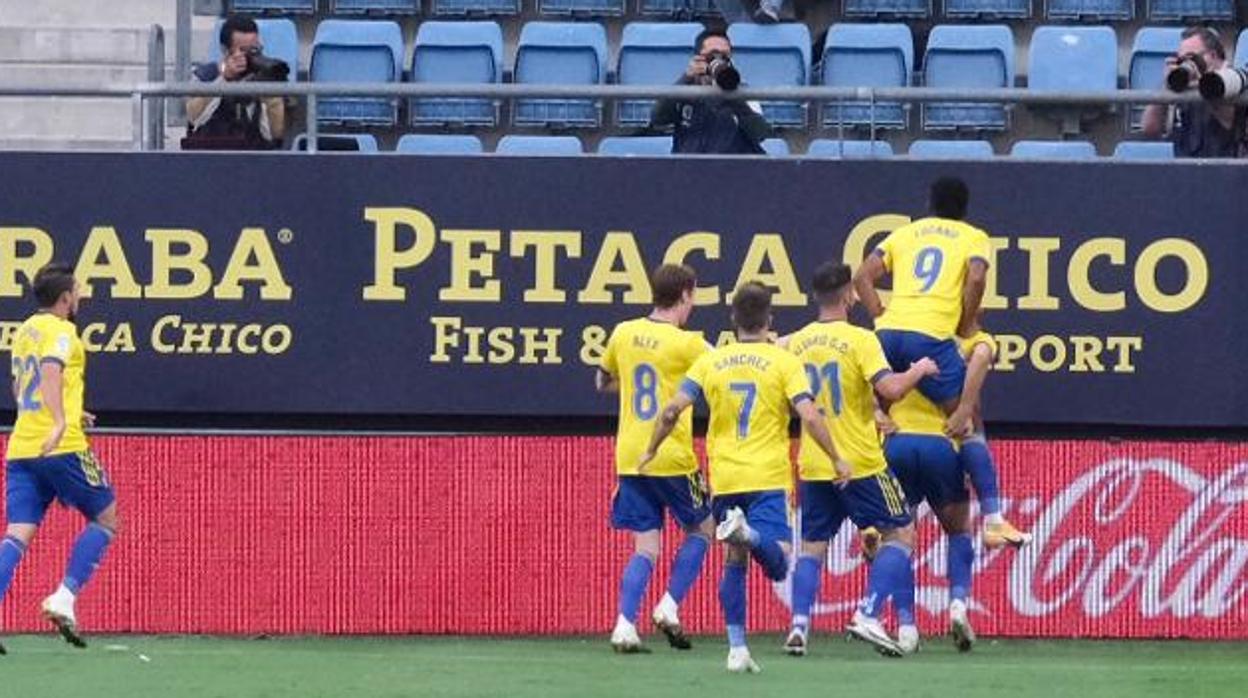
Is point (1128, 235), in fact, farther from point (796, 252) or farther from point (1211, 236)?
point (796, 252)

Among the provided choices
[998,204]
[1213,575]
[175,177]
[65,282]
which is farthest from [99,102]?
[1213,575]

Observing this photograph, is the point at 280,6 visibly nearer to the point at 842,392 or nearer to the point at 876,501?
the point at 842,392

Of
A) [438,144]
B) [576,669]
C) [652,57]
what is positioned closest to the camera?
[576,669]

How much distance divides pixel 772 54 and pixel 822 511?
391 centimetres

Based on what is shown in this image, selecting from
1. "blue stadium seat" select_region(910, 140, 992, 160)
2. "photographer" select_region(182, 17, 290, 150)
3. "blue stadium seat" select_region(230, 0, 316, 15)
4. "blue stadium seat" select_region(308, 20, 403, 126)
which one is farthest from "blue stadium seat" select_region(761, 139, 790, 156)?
"blue stadium seat" select_region(230, 0, 316, 15)

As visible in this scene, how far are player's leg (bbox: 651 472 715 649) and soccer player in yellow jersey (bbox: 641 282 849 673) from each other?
30.6 inches

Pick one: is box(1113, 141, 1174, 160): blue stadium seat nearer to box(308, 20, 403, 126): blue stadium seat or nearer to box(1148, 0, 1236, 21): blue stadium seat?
box(1148, 0, 1236, 21): blue stadium seat

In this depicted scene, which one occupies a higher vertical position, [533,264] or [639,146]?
[639,146]

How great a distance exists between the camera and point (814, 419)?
1218 cm

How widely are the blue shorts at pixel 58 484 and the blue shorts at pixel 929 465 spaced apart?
3.65m

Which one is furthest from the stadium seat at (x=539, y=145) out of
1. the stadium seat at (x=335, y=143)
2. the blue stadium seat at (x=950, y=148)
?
the blue stadium seat at (x=950, y=148)

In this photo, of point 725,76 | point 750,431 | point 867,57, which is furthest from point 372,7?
point 750,431

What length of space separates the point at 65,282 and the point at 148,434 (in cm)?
198

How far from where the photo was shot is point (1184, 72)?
46.9ft
